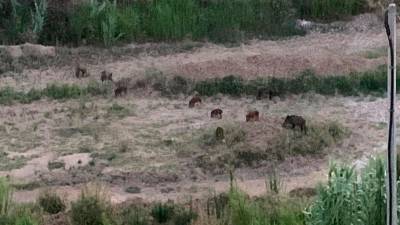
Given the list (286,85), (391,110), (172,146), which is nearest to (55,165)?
(172,146)

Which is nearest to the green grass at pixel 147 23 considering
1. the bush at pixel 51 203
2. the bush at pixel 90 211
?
the bush at pixel 51 203

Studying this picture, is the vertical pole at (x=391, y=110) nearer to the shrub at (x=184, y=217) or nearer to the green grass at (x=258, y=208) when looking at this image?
the green grass at (x=258, y=208)

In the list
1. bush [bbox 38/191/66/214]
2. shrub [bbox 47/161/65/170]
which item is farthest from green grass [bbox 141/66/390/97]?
bush [bbox 38/191/66/214]

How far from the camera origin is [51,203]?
7.28 metres

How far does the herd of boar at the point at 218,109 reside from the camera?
909 centimetres

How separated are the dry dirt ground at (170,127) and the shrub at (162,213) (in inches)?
33.6

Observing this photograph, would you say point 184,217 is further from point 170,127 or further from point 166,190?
point 170,127

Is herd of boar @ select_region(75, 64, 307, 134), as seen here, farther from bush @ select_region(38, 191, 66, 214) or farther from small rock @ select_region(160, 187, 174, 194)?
bush @ select_region(38, 191, 66, 214)

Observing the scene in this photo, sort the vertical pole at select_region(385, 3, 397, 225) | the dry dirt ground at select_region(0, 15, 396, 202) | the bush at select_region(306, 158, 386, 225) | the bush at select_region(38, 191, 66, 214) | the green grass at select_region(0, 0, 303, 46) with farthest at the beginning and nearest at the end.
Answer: the green grass at select_region(0, 0, 303, 46)
the dry dirt ground at select_region(0, 15, 396, 202)
the bush at select_region(38, 191, 66, 214)
the bush at select_region(306, 158, 386, 225)
the vertical pole at select_region(385, 3, 397, 225)

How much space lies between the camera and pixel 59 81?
11.4 meters

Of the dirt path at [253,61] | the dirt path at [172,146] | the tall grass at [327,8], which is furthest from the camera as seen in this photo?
the tall grass at [327,8]

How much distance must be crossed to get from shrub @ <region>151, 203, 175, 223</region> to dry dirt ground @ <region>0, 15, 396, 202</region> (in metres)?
0.85

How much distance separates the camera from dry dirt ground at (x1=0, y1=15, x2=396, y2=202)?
8328 millimetres

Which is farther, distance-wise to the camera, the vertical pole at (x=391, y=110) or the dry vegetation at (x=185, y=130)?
the dry vegetation at (x=185, y=130)
